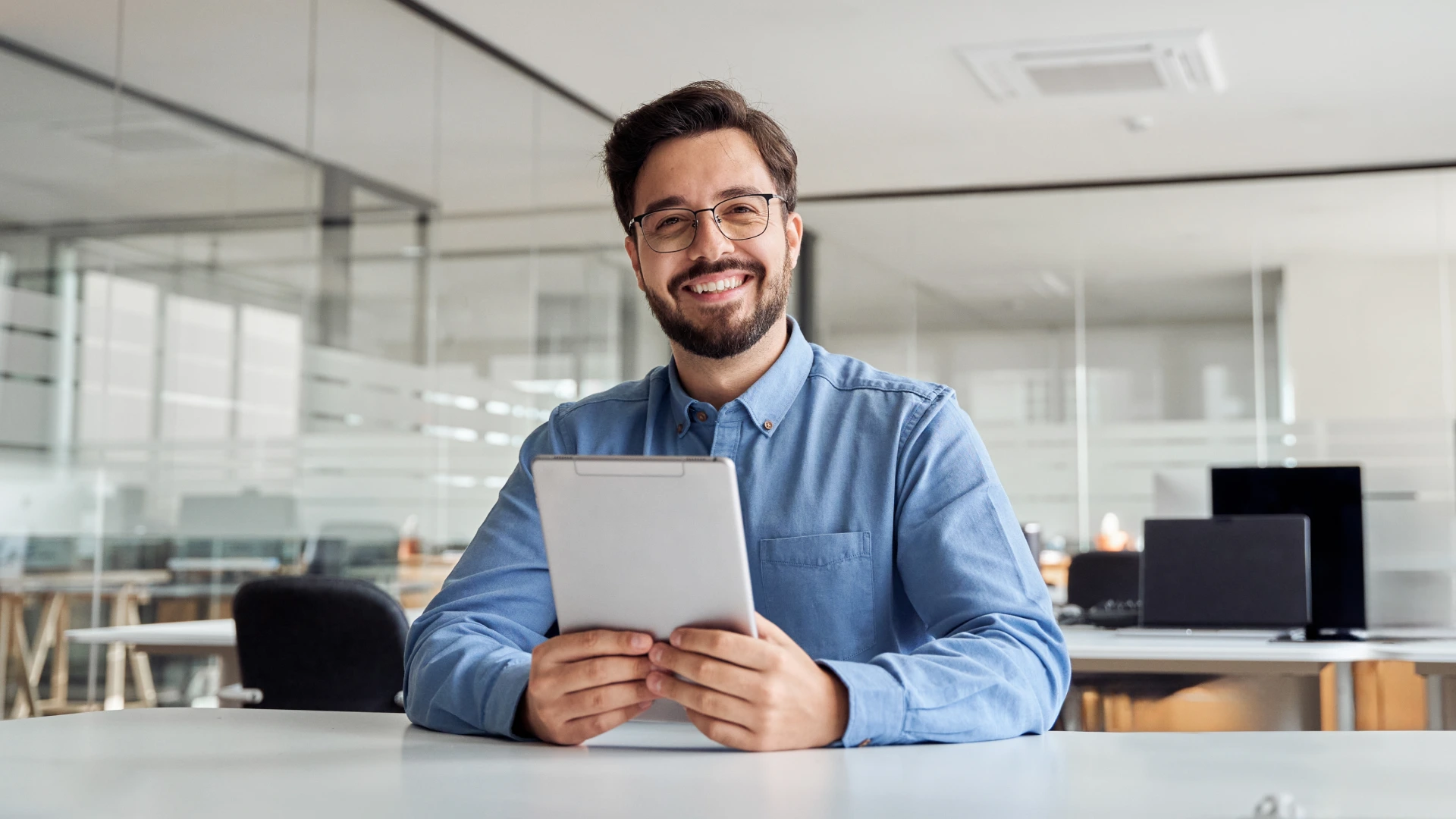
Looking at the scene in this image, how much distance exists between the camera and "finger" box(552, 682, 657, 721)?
1159 millimetres

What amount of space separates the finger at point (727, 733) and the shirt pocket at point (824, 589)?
1.11ft

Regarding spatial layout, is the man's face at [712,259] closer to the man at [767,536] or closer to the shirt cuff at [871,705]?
the man at [767,536]

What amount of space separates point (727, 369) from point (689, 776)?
2.05 ft

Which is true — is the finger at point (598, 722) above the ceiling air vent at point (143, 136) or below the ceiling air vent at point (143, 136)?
below

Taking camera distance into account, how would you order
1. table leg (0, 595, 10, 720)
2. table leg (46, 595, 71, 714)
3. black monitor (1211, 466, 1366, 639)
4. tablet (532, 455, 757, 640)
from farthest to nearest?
table leg (46, 595, 71, 714)
table leg (0, 595, 10, 720)
black monitor (1211, 466, 1366, 639)
tablet (532, 455, 757, 640)

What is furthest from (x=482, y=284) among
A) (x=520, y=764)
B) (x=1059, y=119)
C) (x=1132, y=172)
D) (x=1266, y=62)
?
(x=520, y=764)

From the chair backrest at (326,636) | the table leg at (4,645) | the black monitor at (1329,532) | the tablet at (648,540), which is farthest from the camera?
the table leg at (4,645)

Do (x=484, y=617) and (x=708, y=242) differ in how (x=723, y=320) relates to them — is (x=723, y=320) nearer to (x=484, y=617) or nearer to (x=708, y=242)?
(x=708, y=242)

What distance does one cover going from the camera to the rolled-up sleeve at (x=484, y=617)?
1.32 metres

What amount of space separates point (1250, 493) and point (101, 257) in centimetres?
313

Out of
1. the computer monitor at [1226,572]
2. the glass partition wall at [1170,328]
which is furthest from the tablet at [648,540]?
the glass partition wall at [1170,328]

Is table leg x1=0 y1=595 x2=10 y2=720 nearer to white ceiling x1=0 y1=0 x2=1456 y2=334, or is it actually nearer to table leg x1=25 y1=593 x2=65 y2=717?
table leg x1=25 y1=593 x2=65 y2=717

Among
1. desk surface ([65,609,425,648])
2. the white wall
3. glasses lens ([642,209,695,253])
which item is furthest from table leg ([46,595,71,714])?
the white wall

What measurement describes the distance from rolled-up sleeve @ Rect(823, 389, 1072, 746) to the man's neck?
7.8 inches
